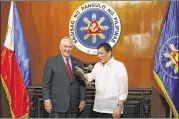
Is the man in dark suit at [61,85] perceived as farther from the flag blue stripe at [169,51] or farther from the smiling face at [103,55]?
the flag blue stripe at [169,51]

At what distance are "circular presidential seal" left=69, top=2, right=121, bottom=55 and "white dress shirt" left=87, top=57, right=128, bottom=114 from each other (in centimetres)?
138

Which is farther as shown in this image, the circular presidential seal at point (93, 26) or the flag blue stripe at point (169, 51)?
the circular presidential seal at point (93, 26)

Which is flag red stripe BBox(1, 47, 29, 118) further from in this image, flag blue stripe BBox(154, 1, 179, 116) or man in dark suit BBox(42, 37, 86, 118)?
flag blue stripe BBox(154, 1, 179, 116)

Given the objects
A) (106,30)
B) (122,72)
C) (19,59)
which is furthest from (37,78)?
(122,72)

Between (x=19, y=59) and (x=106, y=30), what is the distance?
1.28 m

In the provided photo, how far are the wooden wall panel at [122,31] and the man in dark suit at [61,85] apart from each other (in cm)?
140

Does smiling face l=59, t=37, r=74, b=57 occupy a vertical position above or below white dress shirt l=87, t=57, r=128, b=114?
above

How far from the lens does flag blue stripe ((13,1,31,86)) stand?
4496 millimetres

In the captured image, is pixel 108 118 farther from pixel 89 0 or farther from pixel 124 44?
pixel 89 0

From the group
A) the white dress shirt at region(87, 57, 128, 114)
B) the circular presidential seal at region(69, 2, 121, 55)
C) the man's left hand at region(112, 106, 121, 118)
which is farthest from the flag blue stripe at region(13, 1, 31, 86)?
the man's left hand at region(112, 106, 121, 118)

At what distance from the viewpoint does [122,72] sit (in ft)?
10.6

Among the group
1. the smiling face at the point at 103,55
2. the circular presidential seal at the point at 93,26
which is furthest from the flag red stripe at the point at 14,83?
the smiling face at the point at 103,55

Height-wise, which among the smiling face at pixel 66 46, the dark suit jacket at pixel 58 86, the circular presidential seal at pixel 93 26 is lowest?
the dark suit jacket at pixel 58 86

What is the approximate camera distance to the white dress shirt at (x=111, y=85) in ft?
10.6
